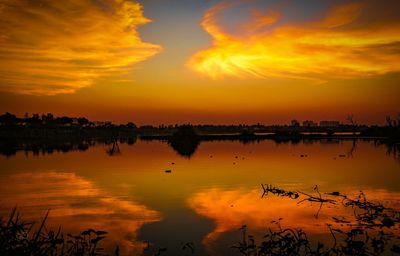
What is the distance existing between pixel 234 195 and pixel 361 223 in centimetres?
832

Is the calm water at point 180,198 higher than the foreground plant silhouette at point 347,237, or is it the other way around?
the foreground plant silhouette at point 347,237

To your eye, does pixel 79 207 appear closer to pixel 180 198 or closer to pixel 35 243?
pixel 180 198

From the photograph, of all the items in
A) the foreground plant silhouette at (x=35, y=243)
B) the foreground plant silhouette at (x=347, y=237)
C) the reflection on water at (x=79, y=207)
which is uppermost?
the foreground plant silhouette at (x=35, y=243)

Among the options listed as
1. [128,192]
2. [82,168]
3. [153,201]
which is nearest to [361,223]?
[153,201]

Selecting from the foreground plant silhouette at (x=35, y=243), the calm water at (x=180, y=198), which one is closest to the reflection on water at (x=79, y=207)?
the calm water at (x=180, y=198)

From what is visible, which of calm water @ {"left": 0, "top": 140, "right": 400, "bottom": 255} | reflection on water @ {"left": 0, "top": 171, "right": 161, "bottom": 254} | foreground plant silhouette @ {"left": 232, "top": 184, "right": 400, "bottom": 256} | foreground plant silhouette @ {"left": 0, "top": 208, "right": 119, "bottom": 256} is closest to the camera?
foreground plant silhouette @ {"left": 0, "top": 208, "right": 119, "bottom": 256}

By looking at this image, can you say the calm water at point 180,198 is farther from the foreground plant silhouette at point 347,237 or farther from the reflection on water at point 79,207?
the foreground plant silhouette at point 347,237

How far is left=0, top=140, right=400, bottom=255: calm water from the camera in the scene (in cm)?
1383

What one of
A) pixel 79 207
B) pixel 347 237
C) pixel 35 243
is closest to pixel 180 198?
pixel 79 207

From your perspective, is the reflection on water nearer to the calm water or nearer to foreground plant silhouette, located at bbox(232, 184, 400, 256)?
the calm water

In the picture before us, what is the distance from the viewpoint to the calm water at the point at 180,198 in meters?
13.8

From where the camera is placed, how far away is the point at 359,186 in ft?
79.3

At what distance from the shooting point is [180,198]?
20719mm

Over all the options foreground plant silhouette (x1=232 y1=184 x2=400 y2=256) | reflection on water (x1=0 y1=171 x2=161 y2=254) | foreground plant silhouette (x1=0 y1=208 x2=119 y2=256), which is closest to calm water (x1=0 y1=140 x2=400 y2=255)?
reflection on water (x1=0 y1=171 x2=161 y2=254)
